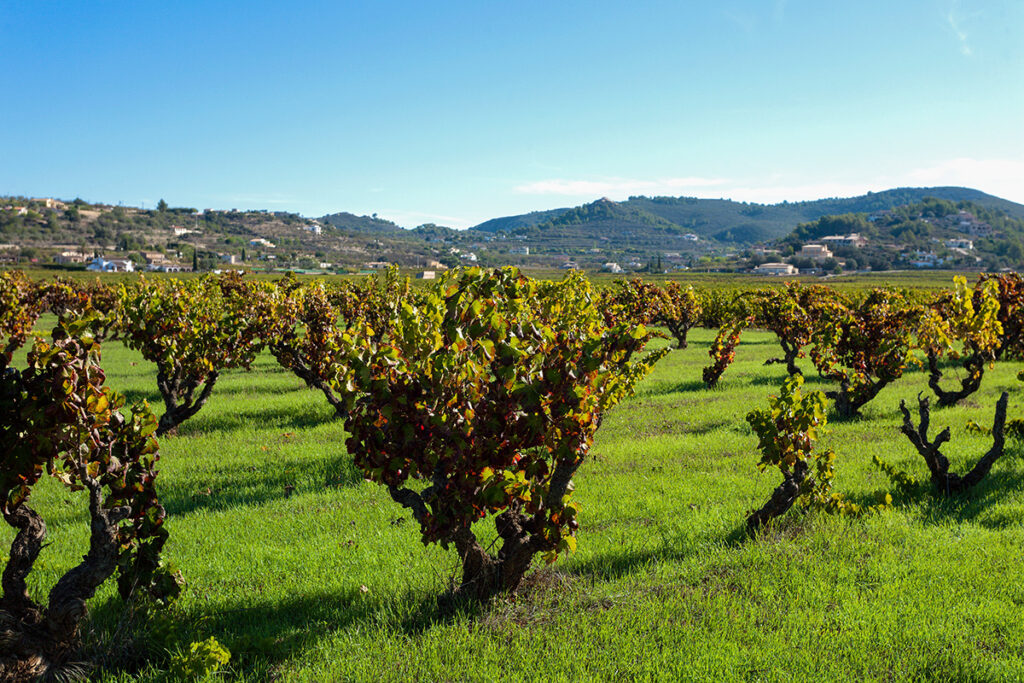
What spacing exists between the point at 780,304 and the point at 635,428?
10293 mm

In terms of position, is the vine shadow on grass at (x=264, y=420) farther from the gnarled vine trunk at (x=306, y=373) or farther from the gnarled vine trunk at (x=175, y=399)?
the gnarled vine trunk at (x=175, y=399)

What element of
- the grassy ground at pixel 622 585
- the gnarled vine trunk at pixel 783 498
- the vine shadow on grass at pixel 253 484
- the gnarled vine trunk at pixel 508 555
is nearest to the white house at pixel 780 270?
the grassy ground at pixel 622 585

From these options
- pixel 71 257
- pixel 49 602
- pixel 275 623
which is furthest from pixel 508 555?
pixel 71 257

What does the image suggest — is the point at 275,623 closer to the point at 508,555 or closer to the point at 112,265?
the point at 508,555

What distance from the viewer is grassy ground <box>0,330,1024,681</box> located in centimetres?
511

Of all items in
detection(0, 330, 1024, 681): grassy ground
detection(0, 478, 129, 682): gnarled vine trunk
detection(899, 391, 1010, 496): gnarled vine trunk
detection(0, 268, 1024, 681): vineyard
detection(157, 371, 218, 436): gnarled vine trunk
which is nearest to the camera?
detection(0, 478, 129, 682): gnarled vine trunk

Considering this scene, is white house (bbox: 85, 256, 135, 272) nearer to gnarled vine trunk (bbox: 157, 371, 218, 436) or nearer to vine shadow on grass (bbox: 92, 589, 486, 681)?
gnarled vine trunk (bbox: 157, 371, 218, 436)

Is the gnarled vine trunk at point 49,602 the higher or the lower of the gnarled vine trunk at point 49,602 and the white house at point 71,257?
the lower

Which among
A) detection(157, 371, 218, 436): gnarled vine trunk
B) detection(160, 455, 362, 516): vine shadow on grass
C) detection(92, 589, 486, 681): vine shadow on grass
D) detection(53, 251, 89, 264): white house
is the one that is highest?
detection(53, 251, 89, 264): white house

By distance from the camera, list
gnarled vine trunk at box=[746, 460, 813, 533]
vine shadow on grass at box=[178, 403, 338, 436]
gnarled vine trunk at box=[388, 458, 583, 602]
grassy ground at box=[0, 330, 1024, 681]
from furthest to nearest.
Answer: vine shadow on grass at box=[178, 403, 338, 436]
gnarled vine trunk at box=[746, 460, 813, 533]
gnarled vine trunk at box=[388, 458, 583, 602]
grassy ground at box=[0, 330, 1024, 681]

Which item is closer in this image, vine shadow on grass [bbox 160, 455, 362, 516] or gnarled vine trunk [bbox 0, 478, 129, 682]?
→ gnarled vine trunk [bbox 0, 478, 129, 682]

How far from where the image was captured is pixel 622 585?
6.57m

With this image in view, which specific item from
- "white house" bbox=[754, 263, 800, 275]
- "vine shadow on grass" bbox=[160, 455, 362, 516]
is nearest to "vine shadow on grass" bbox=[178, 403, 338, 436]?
"vine shadow on grass" bbox=[160, 455, 362, 516]

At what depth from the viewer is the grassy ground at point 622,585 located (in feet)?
16.8
